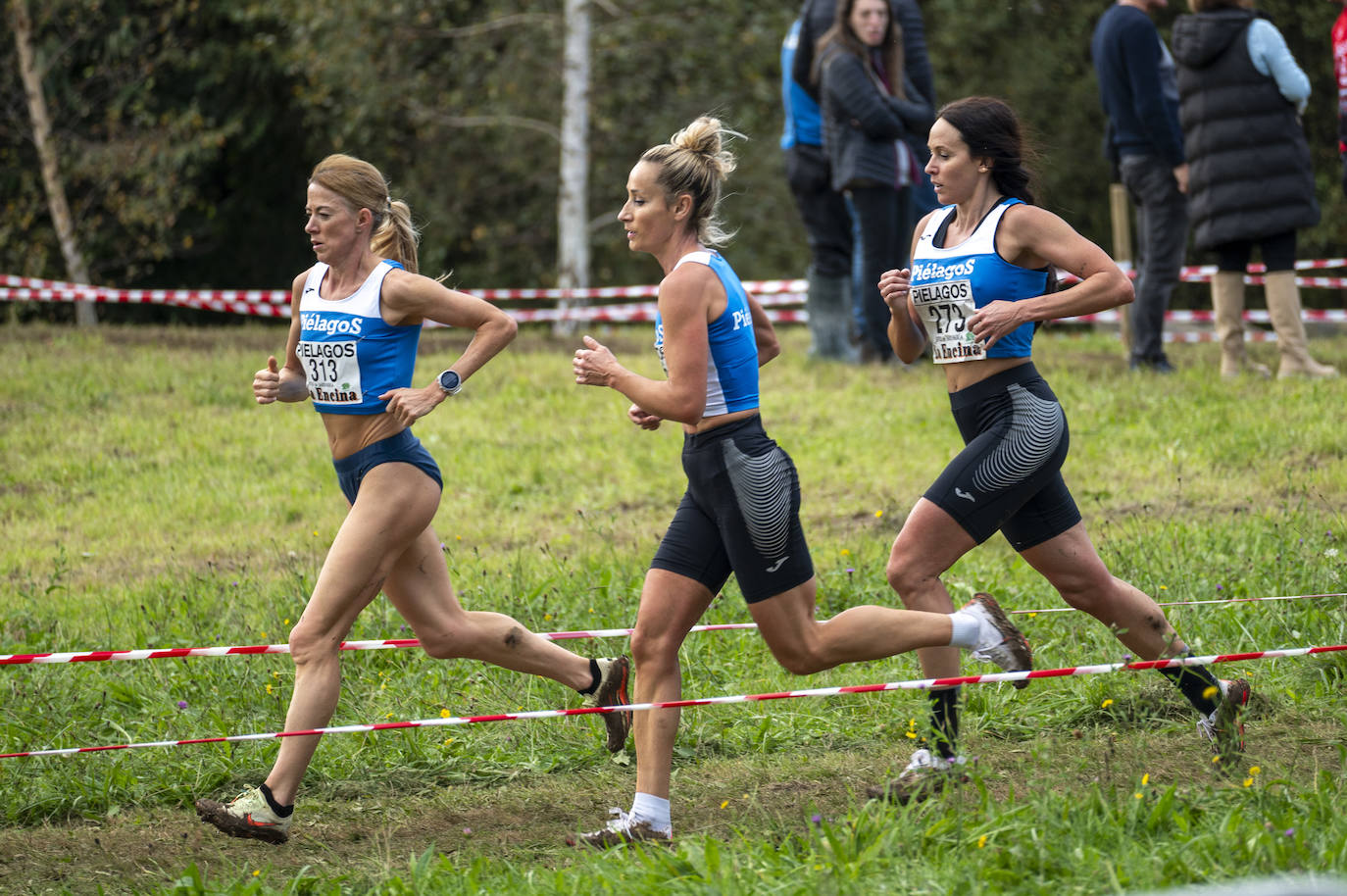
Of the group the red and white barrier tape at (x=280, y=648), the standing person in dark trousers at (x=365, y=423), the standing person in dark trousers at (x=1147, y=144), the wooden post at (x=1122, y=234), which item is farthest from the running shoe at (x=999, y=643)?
the wooden post at (x=1122, y=234)

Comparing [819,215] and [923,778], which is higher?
[819,215]

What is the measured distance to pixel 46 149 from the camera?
1927cm

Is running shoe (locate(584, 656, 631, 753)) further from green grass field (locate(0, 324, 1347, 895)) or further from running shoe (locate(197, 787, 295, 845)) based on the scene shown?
running shoe (locate(197, 787, 295, 845))

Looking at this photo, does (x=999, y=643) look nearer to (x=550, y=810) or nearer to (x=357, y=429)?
(x=550, y=810)

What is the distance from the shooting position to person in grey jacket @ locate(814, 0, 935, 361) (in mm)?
10781

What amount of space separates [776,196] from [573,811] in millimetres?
18484

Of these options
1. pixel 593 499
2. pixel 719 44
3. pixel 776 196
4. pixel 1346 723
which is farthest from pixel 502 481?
pixel 776 196

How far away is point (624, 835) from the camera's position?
4512 mm

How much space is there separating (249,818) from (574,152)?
13340mm

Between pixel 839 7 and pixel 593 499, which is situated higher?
pixel 839 7

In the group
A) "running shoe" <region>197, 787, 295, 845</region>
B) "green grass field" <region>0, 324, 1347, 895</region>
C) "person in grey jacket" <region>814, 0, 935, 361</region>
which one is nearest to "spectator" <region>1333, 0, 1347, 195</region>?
"green grass field" <region>0, 324, 1347, 895</region>

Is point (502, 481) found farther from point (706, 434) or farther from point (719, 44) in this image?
point (719, 44)

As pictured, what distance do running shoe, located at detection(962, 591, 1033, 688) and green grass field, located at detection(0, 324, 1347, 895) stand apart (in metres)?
0.38

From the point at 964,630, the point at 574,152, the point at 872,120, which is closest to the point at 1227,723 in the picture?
the point at 964,630
